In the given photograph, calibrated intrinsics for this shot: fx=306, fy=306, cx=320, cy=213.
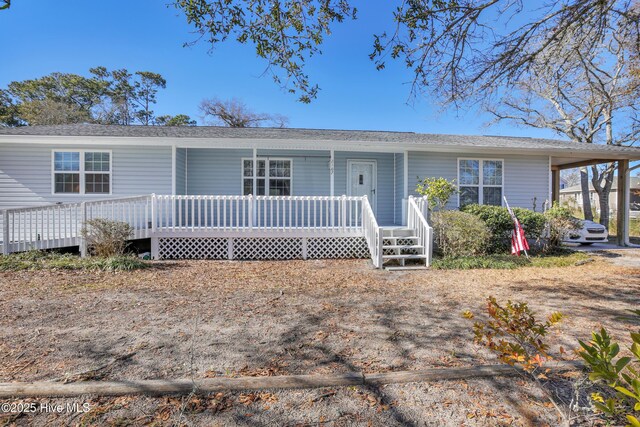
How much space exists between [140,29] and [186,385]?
28.5 feet

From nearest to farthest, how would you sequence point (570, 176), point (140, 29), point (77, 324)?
1. point (77, 324)
2. point (140, 29)
3. point (570, 176)

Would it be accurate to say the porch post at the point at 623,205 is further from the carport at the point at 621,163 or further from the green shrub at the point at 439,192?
the green shrub at the point at 439,192

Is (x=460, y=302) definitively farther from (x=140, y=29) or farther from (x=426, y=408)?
(x=140, y=29)

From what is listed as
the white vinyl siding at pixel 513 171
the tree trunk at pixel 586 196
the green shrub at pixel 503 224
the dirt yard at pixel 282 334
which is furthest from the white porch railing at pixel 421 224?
the tree trunk at pixel 586 196

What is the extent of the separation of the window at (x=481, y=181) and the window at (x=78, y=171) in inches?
436

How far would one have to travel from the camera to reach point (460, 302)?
14.9ft

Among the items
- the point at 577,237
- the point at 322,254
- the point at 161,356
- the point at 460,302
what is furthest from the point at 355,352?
the point at 577,237

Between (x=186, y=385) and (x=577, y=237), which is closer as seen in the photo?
(x=186, y=385)

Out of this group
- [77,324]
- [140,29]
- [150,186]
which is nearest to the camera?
[77,324]

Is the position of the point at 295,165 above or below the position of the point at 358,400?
above

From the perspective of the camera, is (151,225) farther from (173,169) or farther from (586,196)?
(586,196)

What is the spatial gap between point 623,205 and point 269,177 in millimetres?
11829

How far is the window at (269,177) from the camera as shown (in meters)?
10.4

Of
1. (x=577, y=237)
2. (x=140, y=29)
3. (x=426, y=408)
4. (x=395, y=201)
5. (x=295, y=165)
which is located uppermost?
(x=140, y=29)
